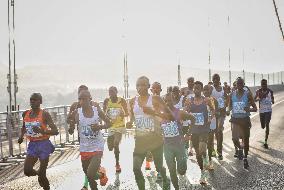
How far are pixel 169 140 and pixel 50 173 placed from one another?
4.41 metres

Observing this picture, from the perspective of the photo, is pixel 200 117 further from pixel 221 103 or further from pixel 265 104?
pixel 265 104

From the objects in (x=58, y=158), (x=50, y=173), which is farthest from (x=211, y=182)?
(x=58, y=158)

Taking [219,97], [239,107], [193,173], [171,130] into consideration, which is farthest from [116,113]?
[171,130]

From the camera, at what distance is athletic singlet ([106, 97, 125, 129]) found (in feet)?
35.2

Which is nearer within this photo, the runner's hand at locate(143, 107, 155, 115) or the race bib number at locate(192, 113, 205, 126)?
the runner's hand at locate(143, 107, 155, 115)

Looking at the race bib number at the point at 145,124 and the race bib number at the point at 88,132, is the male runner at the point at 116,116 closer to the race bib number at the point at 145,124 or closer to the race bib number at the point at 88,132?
the race bib number at the point at 88,132

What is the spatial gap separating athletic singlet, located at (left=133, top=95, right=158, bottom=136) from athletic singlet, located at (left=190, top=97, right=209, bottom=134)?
88.0 inches

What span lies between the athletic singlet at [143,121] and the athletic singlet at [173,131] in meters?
0.50

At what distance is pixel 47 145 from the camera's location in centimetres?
764

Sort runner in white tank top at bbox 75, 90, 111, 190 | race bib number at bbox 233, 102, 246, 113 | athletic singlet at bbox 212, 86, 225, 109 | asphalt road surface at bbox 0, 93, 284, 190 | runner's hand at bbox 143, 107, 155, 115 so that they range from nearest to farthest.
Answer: runner's hand at bbox 143, 107, 155, 115 → runner in white tank top at bbox 75, 90, 111, 190 → asphalt road surface at bbox 0, 93, 284, 190 → race bib number at bbox 233, 102, 246, 113 → athletic singlet at bbox 212, 86, 225, 109

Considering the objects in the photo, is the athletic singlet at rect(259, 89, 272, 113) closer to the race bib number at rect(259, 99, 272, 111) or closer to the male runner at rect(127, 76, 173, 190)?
the race bib number at rect(259, 99, 272, 111)

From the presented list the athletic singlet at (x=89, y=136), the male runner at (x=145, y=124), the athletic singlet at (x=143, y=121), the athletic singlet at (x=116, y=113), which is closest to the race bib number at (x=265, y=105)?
the athletic singlet at (x=116, y=113)

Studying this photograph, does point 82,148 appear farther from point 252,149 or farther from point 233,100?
point 252,149

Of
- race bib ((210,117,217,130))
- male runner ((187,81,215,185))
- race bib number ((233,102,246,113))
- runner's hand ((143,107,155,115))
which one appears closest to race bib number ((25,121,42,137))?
runner's hand ((143,107,155,115))
